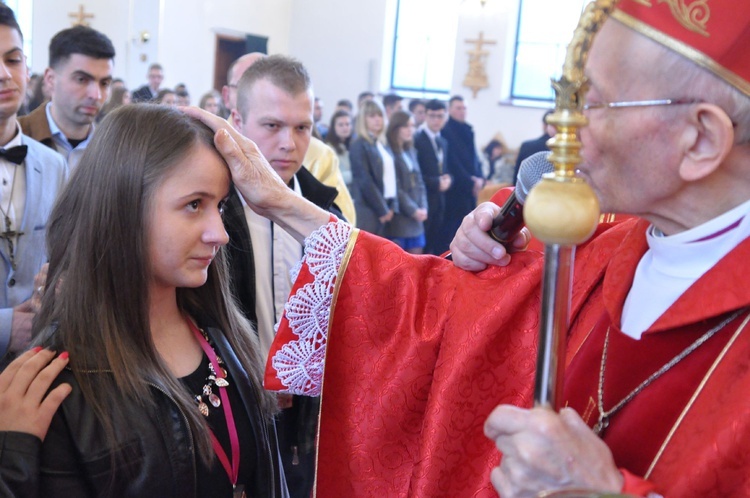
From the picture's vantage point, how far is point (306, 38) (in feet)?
53.2

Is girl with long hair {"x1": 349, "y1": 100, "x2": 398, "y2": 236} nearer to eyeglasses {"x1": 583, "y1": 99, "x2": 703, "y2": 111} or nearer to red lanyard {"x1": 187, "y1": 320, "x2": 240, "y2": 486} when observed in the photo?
red lanyard {"x1": 187, "y1": 320, "x2": 240, "y2": 486}

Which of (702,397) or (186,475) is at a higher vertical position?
(702,397)

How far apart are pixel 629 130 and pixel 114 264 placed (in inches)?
43.8

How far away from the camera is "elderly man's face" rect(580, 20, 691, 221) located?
1204 millimetres

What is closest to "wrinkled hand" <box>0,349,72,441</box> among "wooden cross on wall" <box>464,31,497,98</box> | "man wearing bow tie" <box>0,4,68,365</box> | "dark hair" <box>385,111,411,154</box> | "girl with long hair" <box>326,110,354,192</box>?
"man wearing bow tie" <box>0,4,68,365</box>

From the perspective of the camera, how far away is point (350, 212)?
412 cm

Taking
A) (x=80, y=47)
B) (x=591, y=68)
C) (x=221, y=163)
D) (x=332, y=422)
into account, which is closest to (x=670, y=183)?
(x=591, y=68)

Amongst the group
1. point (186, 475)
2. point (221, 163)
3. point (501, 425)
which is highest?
point (221, 163)

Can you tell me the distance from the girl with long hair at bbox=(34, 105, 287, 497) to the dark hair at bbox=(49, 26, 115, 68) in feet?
8.17

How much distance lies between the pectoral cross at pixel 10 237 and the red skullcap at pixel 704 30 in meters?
2.13

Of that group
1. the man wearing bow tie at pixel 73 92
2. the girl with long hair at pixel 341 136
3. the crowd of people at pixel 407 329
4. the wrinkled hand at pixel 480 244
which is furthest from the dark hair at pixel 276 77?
the girl with long hair at pixel 341 136

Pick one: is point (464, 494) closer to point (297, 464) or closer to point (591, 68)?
point (591, 68)

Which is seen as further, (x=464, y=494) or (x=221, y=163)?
(x=221, y=163)

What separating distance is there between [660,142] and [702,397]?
40 centimetres
